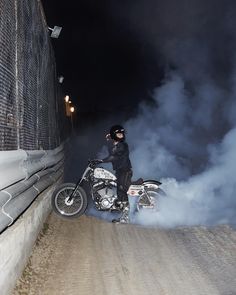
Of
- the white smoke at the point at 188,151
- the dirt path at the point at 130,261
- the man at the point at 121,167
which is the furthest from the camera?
the man at the point at 121,167

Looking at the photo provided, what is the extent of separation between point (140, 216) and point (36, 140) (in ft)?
10.2

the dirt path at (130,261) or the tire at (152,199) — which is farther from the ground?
the tire at (152,199)

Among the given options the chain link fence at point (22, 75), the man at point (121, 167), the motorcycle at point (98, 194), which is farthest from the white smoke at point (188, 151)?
the chain link fence at point (22, 75)

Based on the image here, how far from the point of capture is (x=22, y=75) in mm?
7242

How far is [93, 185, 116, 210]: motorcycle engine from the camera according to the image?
1058 cm

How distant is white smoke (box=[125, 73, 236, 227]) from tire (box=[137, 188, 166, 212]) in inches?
4.9

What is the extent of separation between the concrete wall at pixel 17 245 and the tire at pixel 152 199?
2.94 metres

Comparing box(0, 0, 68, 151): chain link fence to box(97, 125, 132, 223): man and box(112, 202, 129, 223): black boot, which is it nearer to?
box(97, 125, 132, 223): man

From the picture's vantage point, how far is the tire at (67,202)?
10406 mm

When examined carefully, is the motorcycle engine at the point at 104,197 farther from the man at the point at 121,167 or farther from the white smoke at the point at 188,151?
the white smoke at the point at 188,151

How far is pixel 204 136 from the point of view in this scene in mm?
13695

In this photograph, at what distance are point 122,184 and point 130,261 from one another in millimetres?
3390

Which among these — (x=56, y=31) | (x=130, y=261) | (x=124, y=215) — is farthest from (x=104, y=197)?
(x=56, y=31)

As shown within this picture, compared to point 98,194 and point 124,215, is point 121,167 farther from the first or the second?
point 124,215
